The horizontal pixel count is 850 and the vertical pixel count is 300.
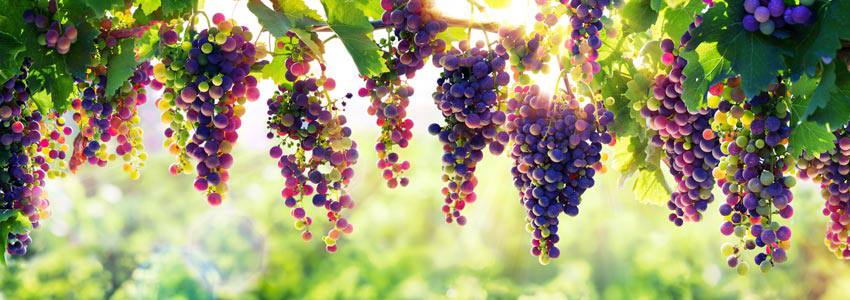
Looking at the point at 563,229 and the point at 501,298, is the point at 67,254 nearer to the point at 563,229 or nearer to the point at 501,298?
the point at 501,298

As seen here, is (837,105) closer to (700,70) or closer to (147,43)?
(700,70)

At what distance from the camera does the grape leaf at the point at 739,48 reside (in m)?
1.12

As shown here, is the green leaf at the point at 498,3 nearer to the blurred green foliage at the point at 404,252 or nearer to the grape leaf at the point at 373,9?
the grape leaf at the point at 373,9

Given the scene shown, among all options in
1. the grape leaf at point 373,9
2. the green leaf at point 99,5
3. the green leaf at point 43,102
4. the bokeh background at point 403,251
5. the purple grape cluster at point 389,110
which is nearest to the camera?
the green leaf at point 99,5

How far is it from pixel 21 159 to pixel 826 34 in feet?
4.75

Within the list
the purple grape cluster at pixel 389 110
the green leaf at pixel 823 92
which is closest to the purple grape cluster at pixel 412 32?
the purple grape cluster at pixel 389 110

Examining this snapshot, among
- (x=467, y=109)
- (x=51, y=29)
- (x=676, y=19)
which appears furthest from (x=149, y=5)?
(x=676, y=19)

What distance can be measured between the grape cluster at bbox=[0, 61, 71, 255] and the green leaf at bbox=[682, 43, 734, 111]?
1234mm

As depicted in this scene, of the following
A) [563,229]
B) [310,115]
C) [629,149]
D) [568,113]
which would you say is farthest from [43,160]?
[563,229]

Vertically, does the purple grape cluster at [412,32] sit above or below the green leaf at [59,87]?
below

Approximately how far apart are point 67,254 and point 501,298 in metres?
5.04

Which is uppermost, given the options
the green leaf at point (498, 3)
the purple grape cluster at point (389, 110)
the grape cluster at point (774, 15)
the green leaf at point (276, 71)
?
the green leaf at point (498, 3)

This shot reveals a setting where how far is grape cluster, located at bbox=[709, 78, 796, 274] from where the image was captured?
1189 mm

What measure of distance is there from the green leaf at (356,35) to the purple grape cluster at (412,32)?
1.4 inches
